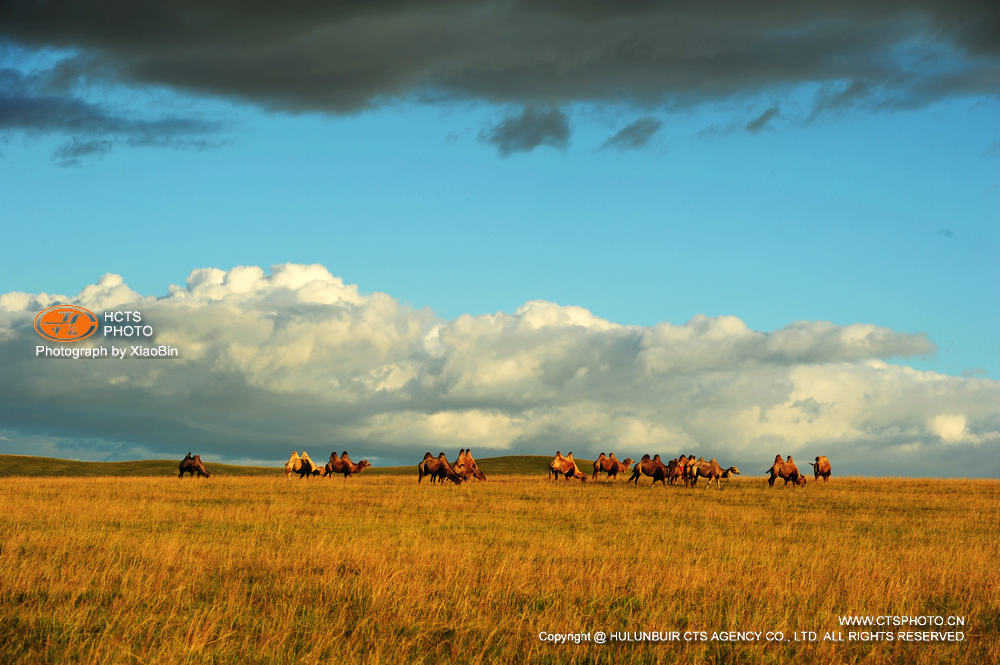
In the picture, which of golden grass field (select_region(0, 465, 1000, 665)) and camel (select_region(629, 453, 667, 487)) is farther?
camel (select_region(629, 453, 667, 487))

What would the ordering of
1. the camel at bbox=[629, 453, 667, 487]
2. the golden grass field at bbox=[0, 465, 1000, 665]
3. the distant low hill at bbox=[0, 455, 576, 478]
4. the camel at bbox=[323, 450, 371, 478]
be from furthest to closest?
1. the distant low hill at bbox=[0, 455, 576, 478]
2. the camel at bbox=[323, 450, 371, 478]
3. the camel at bbox=[629, 453, 667, 487]
4. the golden grass field at bbox=[0, 465, 1000, 665]

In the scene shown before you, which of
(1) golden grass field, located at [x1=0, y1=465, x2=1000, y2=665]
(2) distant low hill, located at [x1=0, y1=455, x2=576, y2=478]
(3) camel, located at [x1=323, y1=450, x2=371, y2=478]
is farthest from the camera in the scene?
(2) distant low hill, located at [x1=0, y1=455, x2=576, y2=478]

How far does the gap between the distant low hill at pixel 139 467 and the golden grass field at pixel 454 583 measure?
45469mm

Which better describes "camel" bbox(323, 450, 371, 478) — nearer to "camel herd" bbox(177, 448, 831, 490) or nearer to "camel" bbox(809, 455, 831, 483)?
"camel herd" bbox(177, 448, 831, 490)

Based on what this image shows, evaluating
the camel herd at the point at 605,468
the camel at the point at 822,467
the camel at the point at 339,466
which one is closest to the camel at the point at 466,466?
the camel herd at the point at 605,468

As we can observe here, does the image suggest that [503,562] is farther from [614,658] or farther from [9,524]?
[9,524]

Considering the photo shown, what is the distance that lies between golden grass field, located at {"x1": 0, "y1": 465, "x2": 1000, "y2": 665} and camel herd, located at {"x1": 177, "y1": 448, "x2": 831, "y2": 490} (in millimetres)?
19180

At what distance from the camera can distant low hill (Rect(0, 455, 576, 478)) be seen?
6556 centimetres

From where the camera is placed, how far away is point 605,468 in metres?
50.5

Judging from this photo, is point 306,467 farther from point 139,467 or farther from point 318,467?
point 139,467

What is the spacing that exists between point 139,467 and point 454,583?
69.3 m

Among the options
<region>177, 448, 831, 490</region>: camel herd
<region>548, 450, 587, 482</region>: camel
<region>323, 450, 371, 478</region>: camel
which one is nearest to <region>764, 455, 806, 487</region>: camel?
<region>177, 448, 831, 490</region>: camel herd

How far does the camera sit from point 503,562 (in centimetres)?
1364

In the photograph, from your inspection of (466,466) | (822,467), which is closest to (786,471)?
(822,467)
